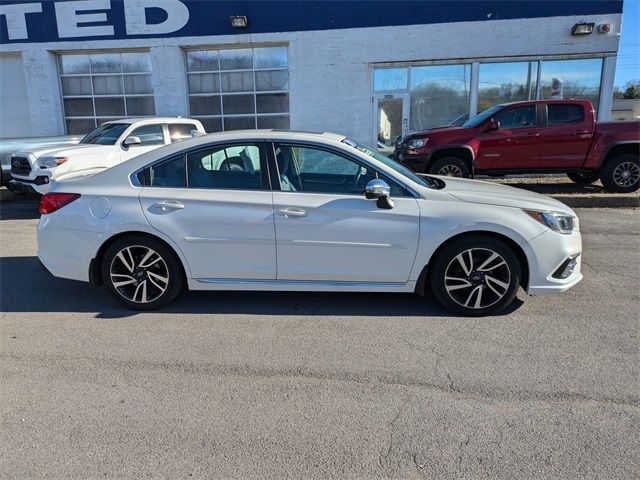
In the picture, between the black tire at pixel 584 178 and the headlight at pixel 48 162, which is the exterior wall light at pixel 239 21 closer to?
the headlight at pixel 48 162

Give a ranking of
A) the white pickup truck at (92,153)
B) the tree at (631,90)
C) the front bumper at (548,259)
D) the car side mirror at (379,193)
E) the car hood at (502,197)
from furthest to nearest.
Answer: the tree at (631,90) → the white pickup truck at (92,153) → the car hood at (502,197) → the front bumper at (548,259) → the car side mirror at (379,193)

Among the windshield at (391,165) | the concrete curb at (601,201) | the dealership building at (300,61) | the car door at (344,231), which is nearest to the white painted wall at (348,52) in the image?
the dealership building at (300,61)

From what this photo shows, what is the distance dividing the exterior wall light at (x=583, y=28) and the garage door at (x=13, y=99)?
17.3 metres

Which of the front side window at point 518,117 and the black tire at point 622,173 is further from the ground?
the front side window at point 518,117

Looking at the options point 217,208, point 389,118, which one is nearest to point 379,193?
point 217,208

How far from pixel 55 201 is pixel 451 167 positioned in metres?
7.52

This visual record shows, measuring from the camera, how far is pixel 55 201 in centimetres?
453

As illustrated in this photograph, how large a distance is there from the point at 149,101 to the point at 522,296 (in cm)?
1469

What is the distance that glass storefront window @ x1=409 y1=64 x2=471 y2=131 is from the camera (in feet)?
48.5

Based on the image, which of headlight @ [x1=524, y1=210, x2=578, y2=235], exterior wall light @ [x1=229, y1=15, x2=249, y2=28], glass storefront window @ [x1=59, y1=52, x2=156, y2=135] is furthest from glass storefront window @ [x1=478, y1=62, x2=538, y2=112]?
headlight @ [x1=524, y1=210, x2=578, y2=235]

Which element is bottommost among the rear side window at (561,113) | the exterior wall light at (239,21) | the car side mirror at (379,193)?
the car side mirror at (379,193)

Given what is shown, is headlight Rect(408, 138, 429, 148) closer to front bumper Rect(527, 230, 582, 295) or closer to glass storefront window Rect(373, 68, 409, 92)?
glass storefront window Rect(373, 68, 409, 92)

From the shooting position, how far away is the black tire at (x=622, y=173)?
9906 mm

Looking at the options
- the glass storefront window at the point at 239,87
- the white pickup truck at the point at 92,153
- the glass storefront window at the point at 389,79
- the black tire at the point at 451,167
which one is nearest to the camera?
the white pickup truck at the point at 92,153
